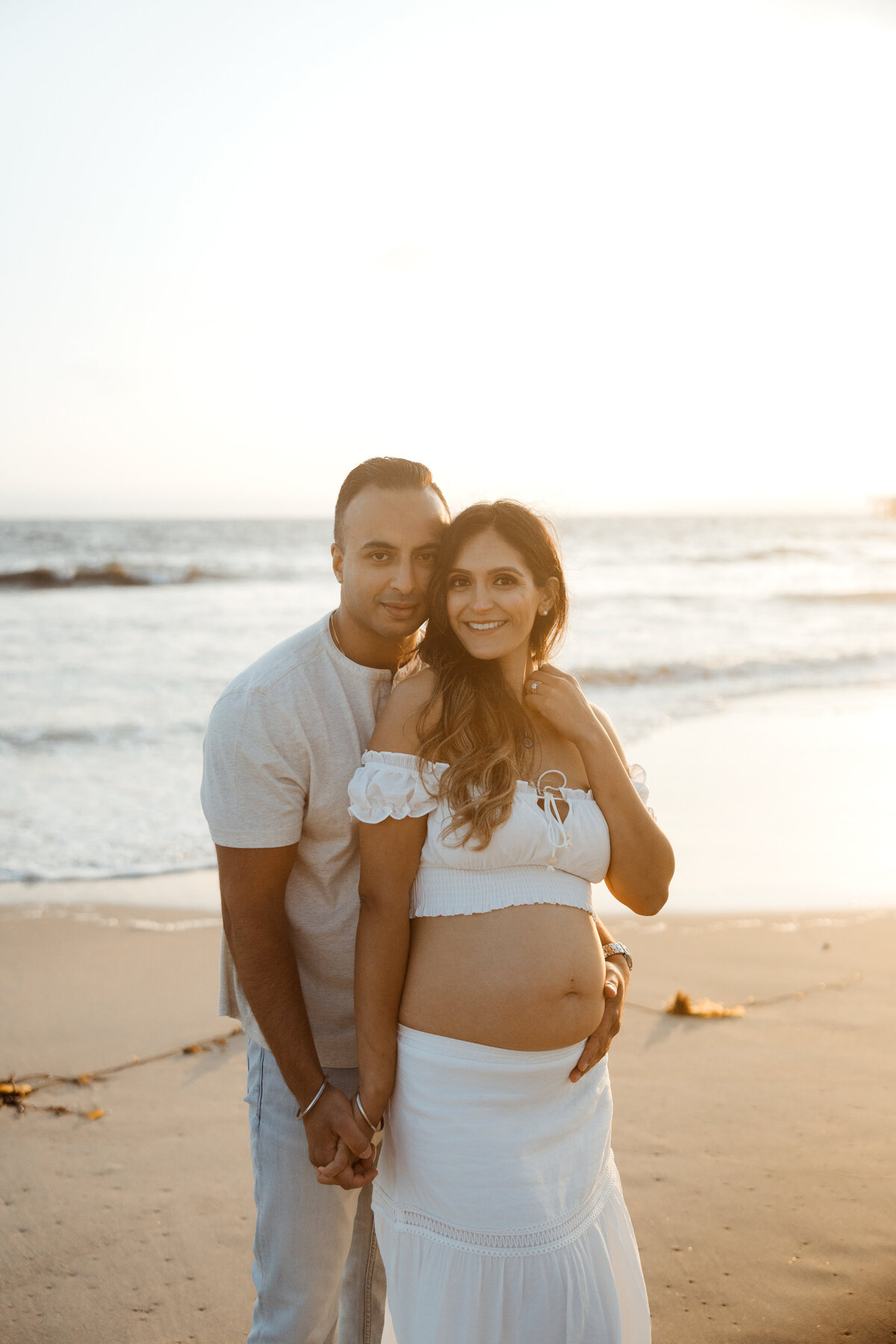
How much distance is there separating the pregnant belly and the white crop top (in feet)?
0.14

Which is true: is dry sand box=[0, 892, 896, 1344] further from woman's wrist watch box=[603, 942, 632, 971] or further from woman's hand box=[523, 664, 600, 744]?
woman's hand box=[523, 664, 600, 744]

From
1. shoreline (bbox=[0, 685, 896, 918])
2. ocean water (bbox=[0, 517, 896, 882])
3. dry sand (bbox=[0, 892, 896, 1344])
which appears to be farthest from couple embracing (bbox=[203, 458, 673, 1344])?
shoreline (bbox=[0, 685, 896, 918])

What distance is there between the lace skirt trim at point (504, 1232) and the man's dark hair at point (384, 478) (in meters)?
1.62

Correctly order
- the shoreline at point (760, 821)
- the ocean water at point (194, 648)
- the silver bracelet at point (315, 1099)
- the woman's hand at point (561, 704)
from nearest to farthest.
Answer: the silver bracelet at point (315, 1099)
the woman's hand at point (561, 704)
the shoreline at point (760, 821)
the ocean water at point (194, 648)

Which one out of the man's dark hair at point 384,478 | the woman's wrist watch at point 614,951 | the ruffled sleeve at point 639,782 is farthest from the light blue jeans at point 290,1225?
the man's dark hair at point 384,478

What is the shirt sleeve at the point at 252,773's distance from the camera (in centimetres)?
235

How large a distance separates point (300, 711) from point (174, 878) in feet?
15.8

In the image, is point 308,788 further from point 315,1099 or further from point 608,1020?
point 608,1020

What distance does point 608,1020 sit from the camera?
98.5 inches

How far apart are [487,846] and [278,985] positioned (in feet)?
2.03

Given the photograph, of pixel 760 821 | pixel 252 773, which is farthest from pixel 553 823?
pixel 760 821

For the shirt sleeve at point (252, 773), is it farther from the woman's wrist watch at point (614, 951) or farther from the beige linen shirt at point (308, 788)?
the woman's wrist watch at point (614, 951)

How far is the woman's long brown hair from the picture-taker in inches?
90.1

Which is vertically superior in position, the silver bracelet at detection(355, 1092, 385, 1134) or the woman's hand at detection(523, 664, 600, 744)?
the woman's hand at detection(523, 664, 600, 744)
